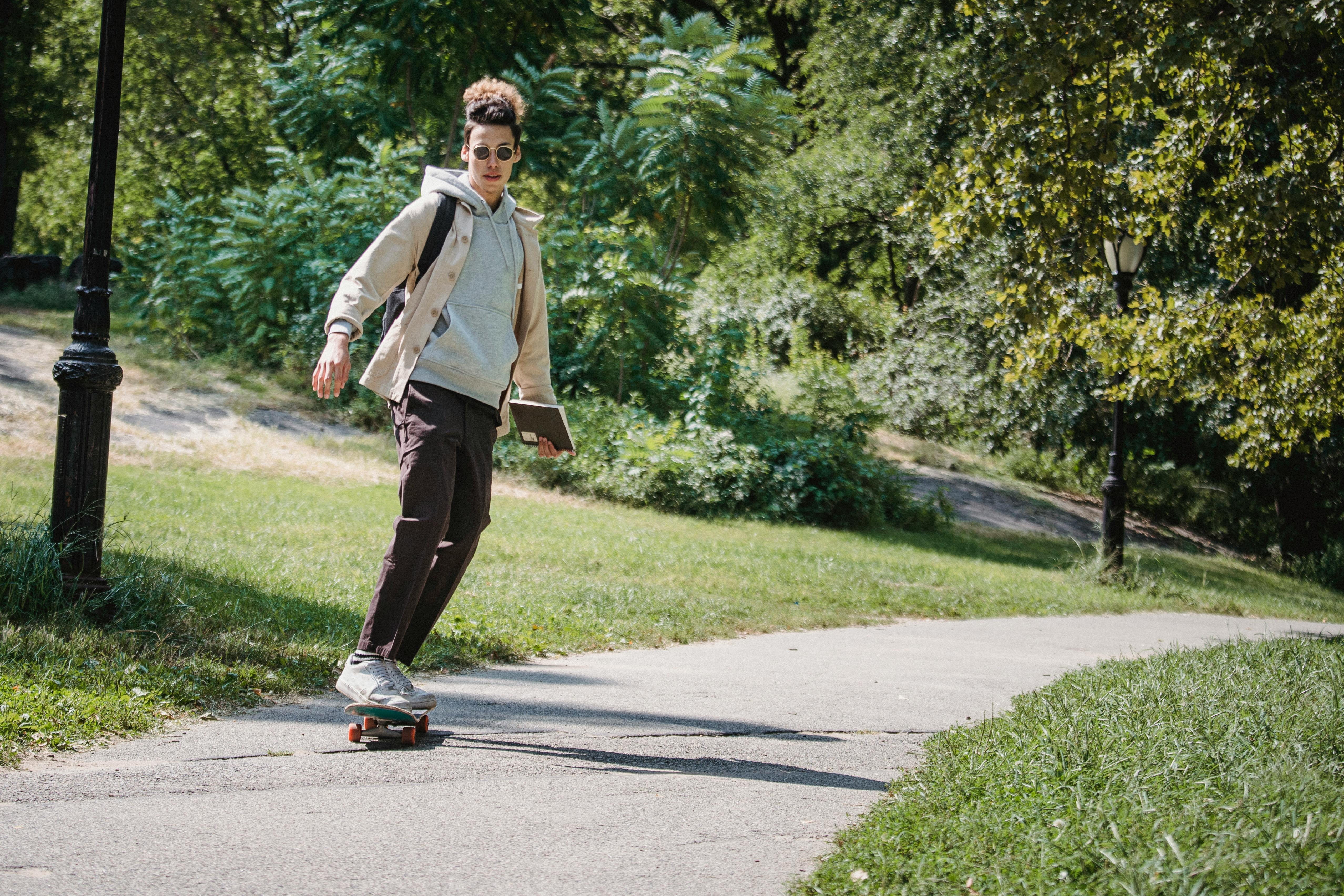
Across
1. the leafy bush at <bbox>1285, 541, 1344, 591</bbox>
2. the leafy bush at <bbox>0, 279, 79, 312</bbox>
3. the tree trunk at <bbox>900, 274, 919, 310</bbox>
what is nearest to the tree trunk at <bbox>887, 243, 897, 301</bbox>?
the tree trunk at <bbox>900, 274, 919, 310</bbox>

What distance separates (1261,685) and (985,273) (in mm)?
17150

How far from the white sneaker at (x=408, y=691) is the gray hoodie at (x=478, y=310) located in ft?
3.36

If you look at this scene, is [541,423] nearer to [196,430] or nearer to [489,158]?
[489,158]

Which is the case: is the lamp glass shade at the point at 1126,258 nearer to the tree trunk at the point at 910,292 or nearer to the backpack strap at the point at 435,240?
the backpack strap at the point at 435,240

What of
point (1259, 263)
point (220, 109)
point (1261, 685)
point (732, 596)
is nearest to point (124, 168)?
point (220, 109)

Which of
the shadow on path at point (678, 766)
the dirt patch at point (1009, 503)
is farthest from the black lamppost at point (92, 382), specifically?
the dirt patch at point (1009, 503)

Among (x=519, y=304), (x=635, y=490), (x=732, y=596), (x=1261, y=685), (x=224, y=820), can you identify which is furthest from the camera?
(x=635, y=490)

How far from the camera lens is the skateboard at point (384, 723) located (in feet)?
13.3

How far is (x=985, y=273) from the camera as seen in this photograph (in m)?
21.3

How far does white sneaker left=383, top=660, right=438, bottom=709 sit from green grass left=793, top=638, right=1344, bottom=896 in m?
1.68

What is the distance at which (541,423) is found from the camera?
4699mm

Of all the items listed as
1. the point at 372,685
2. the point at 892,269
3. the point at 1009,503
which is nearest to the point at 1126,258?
the point at 1009,503

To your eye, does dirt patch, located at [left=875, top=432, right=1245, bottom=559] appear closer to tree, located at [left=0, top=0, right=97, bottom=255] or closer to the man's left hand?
the man's left hand

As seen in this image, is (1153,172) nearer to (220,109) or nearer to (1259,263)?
(1259,263)
